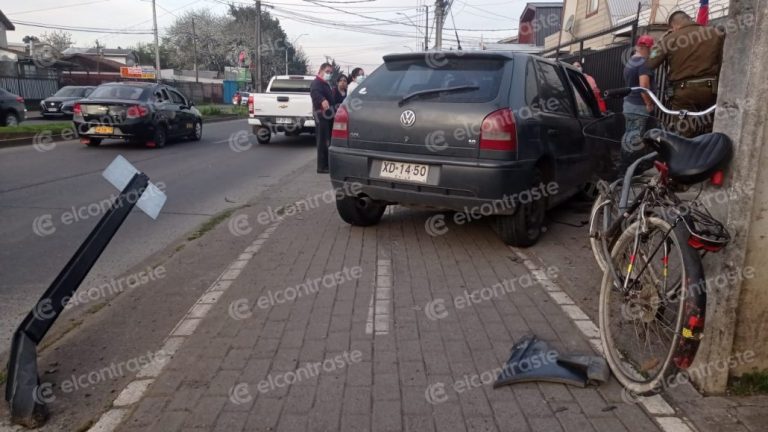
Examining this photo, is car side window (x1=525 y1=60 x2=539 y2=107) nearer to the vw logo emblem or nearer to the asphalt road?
the vw logo emblem

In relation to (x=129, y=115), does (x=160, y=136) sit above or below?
below

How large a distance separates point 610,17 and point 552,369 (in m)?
21.5

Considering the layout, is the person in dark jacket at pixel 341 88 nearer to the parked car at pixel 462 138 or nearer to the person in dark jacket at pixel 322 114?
the person in dark jacket at pixel 322 114

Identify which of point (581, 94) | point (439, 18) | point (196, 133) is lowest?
point (196, 133)

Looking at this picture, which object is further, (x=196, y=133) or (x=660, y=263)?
(x=196, y=133)

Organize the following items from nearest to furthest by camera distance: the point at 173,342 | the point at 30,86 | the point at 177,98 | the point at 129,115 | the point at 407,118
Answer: the point at 173,342, the point at 407,118, the point at 129,115, the point at 177,98, the point at 30,86

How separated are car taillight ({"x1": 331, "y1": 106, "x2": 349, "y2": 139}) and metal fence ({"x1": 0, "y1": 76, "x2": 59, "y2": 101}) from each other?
102 feet

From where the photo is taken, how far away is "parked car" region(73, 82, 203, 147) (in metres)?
14.1

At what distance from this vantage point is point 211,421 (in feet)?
9.30

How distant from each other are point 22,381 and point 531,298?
3271mm

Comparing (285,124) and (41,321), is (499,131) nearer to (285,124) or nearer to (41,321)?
(41,321)

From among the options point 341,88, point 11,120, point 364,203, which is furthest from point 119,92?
point 364,203

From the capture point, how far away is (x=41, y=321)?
3213mm

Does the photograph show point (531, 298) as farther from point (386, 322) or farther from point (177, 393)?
point (177, 393)
